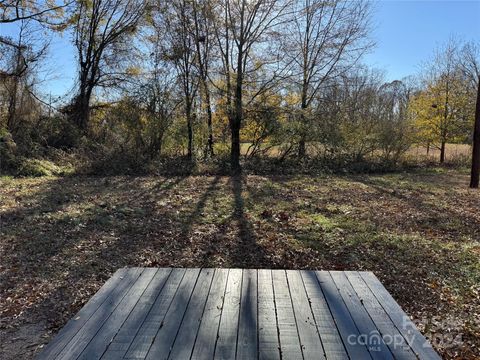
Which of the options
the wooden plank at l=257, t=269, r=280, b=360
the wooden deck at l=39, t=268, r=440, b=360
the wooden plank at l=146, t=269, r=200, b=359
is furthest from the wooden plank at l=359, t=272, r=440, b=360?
the wooden plank at l=146, t=269, r=200, b=359

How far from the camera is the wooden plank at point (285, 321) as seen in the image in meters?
1.81

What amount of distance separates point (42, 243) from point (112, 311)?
305 cm

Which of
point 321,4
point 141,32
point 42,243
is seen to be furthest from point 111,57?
point 42,243

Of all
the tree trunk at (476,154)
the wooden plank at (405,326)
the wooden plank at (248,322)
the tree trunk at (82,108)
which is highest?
the tree trunk at (82,108)

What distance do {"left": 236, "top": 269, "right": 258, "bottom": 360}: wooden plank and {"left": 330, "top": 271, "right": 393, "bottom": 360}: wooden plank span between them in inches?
22.1

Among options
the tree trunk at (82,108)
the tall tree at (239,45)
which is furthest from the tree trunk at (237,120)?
the tree trunk at (82,108)

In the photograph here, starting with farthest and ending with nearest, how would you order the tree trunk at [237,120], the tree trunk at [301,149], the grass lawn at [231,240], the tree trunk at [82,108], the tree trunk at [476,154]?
1. the tree trunk at [82,108]
2. the tree trunk at [301,149]
3. the tree trunk at [237,120]
4. the tree trunk at [476,154]
5. the grass lawn at [231,240]

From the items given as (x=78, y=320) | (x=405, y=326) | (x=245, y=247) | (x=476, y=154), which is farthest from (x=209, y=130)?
(x=405, y=326)

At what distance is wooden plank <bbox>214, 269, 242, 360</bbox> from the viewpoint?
1.80m

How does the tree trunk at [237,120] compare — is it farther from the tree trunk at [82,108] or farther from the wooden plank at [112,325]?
the wooden plank at [112,325]

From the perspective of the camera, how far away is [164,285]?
103 inches

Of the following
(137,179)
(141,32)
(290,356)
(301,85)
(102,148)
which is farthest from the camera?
(141,32)

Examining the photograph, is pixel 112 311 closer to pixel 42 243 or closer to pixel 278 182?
pixel 42 243

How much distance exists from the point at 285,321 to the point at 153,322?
76 centimetres
